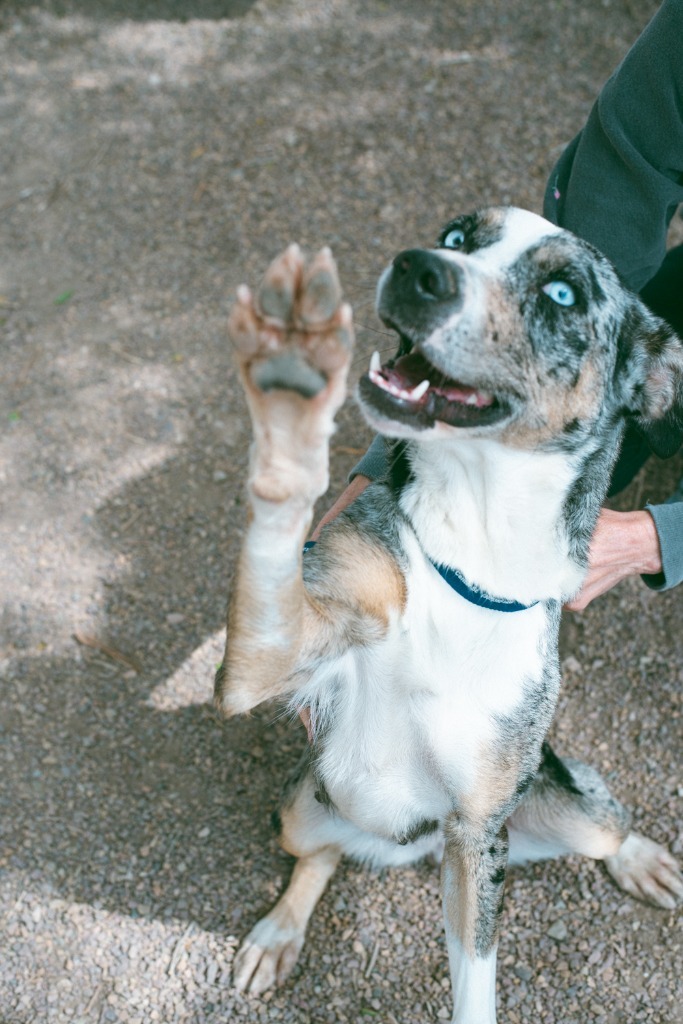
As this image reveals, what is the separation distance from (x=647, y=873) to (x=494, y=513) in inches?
73.8

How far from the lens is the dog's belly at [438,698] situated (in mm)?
2658

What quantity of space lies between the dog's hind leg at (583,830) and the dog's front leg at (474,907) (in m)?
0.47

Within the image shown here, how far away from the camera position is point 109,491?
4652 millimetres

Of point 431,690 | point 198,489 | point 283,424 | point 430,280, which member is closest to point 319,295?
point 283,424

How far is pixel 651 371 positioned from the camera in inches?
110

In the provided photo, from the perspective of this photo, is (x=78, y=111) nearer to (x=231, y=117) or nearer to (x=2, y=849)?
(x=231, y=117)

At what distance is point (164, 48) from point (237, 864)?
5832 millimetres

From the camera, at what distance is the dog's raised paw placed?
1931mm

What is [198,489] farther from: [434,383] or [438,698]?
[434,383]

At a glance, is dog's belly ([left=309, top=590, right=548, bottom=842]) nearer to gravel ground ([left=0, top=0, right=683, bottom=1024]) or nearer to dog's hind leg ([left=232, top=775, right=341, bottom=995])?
dog's hind leg ([left=232, top=775, right=341, bottom=995])

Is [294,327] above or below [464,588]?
above

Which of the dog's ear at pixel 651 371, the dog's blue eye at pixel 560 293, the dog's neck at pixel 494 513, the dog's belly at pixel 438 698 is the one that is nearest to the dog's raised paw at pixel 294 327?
the dog's neck at pixel 494 513

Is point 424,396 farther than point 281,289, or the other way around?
point 424,396

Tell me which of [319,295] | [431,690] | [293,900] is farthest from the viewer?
[293,900]
